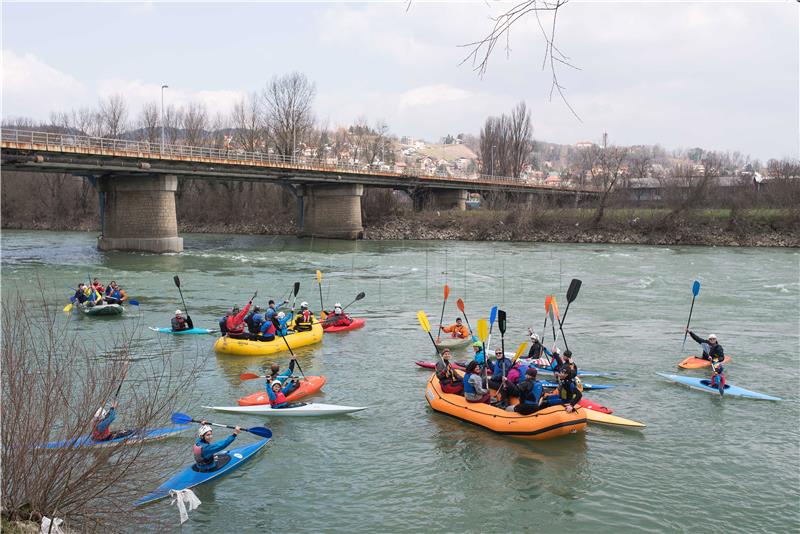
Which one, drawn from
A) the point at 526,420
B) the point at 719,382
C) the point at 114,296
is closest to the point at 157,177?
the point at 114,296

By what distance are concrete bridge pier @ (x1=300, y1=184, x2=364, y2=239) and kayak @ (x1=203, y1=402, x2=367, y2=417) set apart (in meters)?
47.4

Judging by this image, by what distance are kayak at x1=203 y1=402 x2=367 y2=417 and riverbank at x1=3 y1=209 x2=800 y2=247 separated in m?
47.8

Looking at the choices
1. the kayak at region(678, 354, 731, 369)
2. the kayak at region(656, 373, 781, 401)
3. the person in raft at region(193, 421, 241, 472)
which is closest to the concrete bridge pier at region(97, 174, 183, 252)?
the kayak at region(678, 354, 731, 369)

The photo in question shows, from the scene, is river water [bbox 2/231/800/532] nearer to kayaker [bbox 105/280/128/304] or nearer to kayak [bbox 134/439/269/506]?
kayak [bbox 134/439/269/506]

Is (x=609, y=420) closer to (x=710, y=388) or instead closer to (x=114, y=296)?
(x=710, y=388)

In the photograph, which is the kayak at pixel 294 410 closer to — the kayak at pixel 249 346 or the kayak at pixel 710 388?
the kayak at pixel 249 346

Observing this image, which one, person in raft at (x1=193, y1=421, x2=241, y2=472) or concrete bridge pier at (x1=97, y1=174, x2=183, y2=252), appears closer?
person in raft at (x1=193, y1=421, x2=241, y2=472)

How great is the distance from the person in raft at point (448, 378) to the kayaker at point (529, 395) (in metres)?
1.40

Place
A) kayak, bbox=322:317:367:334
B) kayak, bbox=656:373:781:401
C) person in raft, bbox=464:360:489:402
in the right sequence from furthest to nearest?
1. kayak, bbox=322:317:367:334
2. kayak, bbox=656:373:781:401
3. person in raft, bbox=464:360:489:402

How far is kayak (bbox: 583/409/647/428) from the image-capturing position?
12.5 m

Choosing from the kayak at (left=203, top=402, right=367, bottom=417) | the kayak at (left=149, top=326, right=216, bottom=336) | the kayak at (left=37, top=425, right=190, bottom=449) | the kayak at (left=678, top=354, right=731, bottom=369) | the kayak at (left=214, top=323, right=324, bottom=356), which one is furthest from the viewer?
the kayak at (left=149, top=326, right=216, bottom=336)

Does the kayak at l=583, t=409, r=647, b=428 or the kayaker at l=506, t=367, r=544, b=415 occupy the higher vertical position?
the kayaker at l=506, t=367, r=544, b=415

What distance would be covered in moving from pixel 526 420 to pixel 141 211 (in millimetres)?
38169

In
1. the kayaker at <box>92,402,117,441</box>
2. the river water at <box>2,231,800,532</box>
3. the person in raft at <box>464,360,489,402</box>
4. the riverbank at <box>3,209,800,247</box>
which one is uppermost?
the riverbank at <box>3,209,800,247</box>
